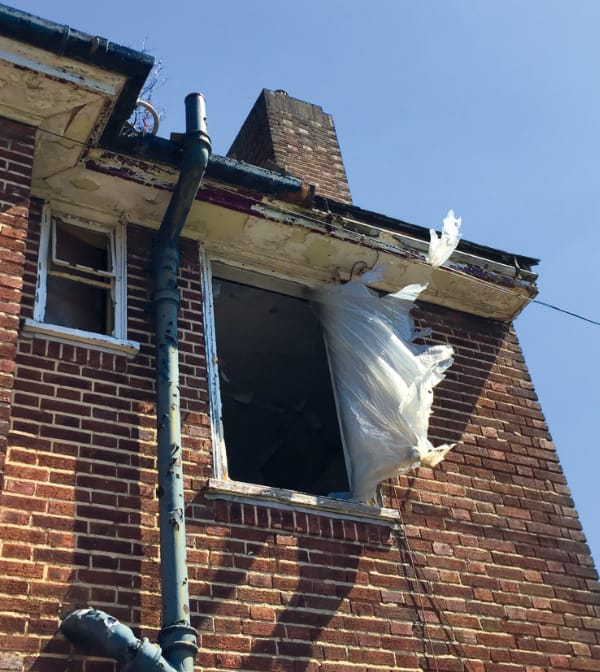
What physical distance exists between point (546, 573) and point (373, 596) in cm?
137

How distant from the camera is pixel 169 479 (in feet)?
15.9

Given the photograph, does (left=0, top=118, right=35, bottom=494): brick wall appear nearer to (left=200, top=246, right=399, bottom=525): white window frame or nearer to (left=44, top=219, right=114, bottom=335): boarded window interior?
(left=44, top=219, right=114, bottom=335): boarded window interior

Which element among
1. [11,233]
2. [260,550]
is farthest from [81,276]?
[260,550]

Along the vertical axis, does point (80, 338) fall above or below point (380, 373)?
below

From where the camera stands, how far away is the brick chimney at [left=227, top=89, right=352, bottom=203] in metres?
8.78

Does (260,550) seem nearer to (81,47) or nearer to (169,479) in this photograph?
(169,479)

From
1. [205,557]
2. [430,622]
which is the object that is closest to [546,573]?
[430,622]

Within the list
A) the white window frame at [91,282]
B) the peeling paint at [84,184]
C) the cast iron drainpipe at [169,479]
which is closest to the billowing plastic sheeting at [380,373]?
the cast iron drainpipe at [169,479]

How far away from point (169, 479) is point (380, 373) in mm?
1807

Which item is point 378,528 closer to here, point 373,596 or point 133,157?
point 373,596

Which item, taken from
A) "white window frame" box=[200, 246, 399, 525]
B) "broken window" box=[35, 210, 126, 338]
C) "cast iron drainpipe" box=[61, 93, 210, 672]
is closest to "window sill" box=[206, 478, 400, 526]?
"white window frame" box=[200, 246, 399, 525]

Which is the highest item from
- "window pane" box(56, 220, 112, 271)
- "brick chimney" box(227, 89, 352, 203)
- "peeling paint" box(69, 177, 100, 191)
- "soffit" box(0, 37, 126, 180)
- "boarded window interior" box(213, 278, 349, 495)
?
"brick chimney" box(227, 89, 352, 203)

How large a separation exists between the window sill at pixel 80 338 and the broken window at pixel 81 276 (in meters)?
0.13

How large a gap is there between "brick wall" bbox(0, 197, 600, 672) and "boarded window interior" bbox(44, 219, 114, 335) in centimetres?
16
